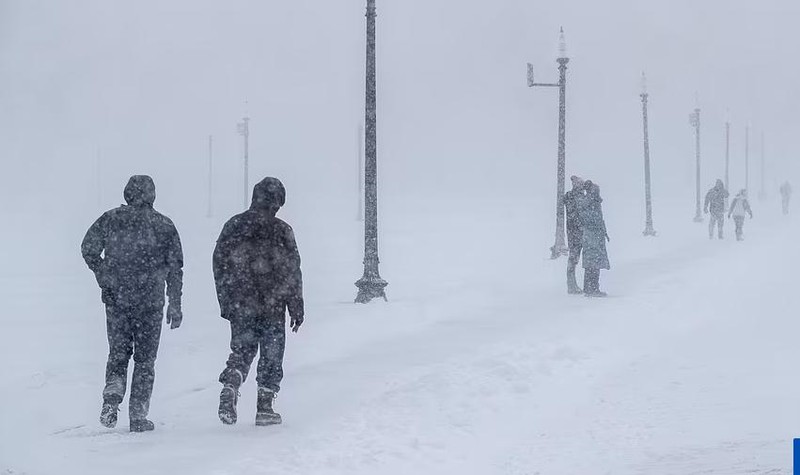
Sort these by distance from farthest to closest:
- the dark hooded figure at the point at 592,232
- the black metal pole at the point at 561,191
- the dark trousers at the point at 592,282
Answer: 1. the black metal pole at the point at 561,191
2. the dark trousers at the point at 592,282
3. the dark hooded figure at the point at 592,232

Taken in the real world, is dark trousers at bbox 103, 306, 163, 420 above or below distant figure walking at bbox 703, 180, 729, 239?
below

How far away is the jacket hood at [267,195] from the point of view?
7570 mm

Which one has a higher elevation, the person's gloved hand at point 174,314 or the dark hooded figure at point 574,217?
the dark hooded figure at point 574,217

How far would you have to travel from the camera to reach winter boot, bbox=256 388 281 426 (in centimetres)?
766

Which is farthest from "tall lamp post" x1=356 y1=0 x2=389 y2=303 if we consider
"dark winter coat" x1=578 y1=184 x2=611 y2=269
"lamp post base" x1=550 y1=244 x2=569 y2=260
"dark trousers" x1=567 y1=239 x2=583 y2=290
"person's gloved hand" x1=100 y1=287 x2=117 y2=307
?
"lamp post base" x1=550 y1=244 x2=569 y2=260

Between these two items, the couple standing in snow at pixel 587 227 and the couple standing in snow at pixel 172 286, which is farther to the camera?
the couple standing in snow at pixel 587 227

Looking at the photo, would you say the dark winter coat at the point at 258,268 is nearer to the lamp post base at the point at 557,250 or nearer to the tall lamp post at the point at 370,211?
the tall lamp post at the point at 370,211

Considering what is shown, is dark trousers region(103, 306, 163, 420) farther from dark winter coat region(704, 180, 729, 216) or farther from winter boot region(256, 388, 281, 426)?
dark winter coat region(704, 180, 729, 216)

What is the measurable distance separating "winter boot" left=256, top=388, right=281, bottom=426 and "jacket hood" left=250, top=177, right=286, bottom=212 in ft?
4.60

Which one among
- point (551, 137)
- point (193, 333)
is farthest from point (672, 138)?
point (193, 333)

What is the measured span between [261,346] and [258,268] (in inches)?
23.8

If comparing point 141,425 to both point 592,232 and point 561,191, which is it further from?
point 561,191

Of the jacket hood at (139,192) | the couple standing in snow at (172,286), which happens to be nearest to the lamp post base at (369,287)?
the couple standing in snow at (172,286)

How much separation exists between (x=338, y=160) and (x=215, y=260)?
14203cm
